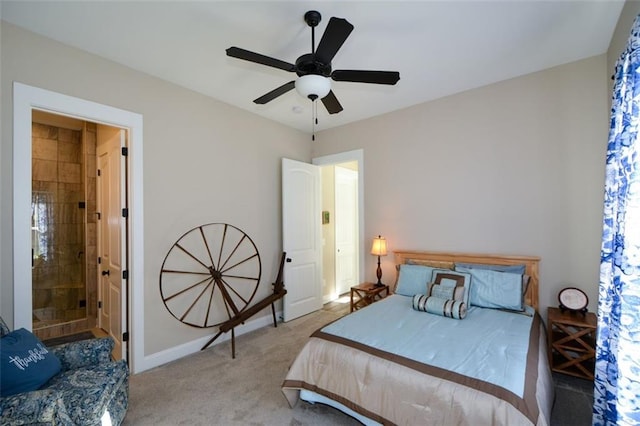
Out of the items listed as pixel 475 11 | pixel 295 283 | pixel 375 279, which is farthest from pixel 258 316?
pixel 475 11

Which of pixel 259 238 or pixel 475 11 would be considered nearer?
pixel 475 11

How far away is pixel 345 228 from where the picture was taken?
5.77 metres

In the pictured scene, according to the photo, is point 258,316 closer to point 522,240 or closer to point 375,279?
point 375,279

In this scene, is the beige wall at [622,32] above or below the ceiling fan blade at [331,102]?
above

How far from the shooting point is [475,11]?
82.6 inches

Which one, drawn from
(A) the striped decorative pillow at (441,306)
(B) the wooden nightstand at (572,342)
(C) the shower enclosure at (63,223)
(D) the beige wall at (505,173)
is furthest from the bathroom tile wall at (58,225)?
(B) the wooden nightstand at (572,342)

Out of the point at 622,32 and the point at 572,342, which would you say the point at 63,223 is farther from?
the point at 622,32

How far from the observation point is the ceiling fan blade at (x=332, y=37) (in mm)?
1619

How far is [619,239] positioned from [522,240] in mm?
1529

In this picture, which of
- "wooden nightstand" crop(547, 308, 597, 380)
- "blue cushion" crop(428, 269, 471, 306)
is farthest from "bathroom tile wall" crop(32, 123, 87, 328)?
"wooden nightstand" crop(547, 308, 597, 380)

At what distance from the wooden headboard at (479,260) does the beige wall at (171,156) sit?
6.46 feet

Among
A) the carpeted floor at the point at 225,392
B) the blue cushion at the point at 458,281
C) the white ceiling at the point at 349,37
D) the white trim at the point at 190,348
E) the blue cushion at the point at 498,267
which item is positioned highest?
the white ceiling at the point at 349,37

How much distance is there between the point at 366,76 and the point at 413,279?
230 centimetres

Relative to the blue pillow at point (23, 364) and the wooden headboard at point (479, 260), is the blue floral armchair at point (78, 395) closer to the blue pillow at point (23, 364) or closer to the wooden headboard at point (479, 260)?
the blue pillow at point (23, 364)
